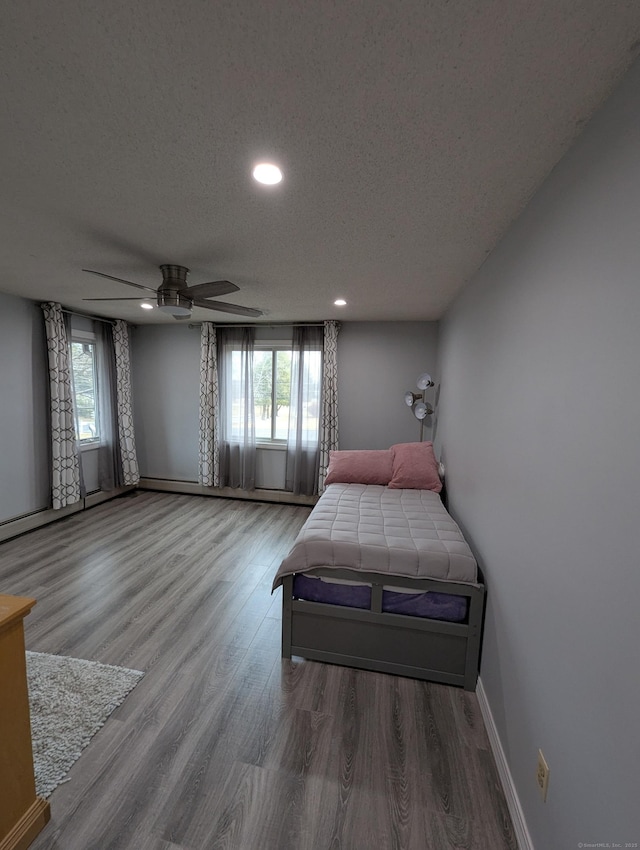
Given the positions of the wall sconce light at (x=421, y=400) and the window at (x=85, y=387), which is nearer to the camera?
the wall sconce light at (x=421, y=400)

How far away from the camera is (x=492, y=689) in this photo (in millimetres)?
1670

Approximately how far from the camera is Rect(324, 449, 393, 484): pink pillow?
11.5ft

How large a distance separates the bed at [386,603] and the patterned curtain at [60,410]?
3381 millimetres

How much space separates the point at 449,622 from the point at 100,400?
4.87 metres

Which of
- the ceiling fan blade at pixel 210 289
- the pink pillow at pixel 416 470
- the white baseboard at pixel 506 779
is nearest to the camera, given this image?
the white baseboard at pixel 506 779

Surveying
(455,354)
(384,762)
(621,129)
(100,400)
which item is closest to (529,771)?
(384,762)

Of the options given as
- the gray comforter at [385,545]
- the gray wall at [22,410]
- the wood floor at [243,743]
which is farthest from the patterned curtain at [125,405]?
the gray comforter at [385,545]

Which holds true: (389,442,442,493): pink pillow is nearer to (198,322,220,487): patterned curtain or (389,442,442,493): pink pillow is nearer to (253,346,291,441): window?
(253,346,291,441): window

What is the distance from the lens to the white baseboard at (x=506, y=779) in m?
1.22

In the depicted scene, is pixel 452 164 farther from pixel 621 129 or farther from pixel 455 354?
pixel 455 354

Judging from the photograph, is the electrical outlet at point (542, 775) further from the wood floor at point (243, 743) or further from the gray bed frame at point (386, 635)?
the gray bed frame at point (386, 635)

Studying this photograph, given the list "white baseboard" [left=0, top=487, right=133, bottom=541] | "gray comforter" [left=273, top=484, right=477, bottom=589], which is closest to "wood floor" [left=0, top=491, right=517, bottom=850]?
"gray comforter" [left=273, top=484, right=477, bottom=589]

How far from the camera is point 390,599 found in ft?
6.46

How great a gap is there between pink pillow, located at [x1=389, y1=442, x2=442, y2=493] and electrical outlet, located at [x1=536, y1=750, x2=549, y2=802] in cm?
220
